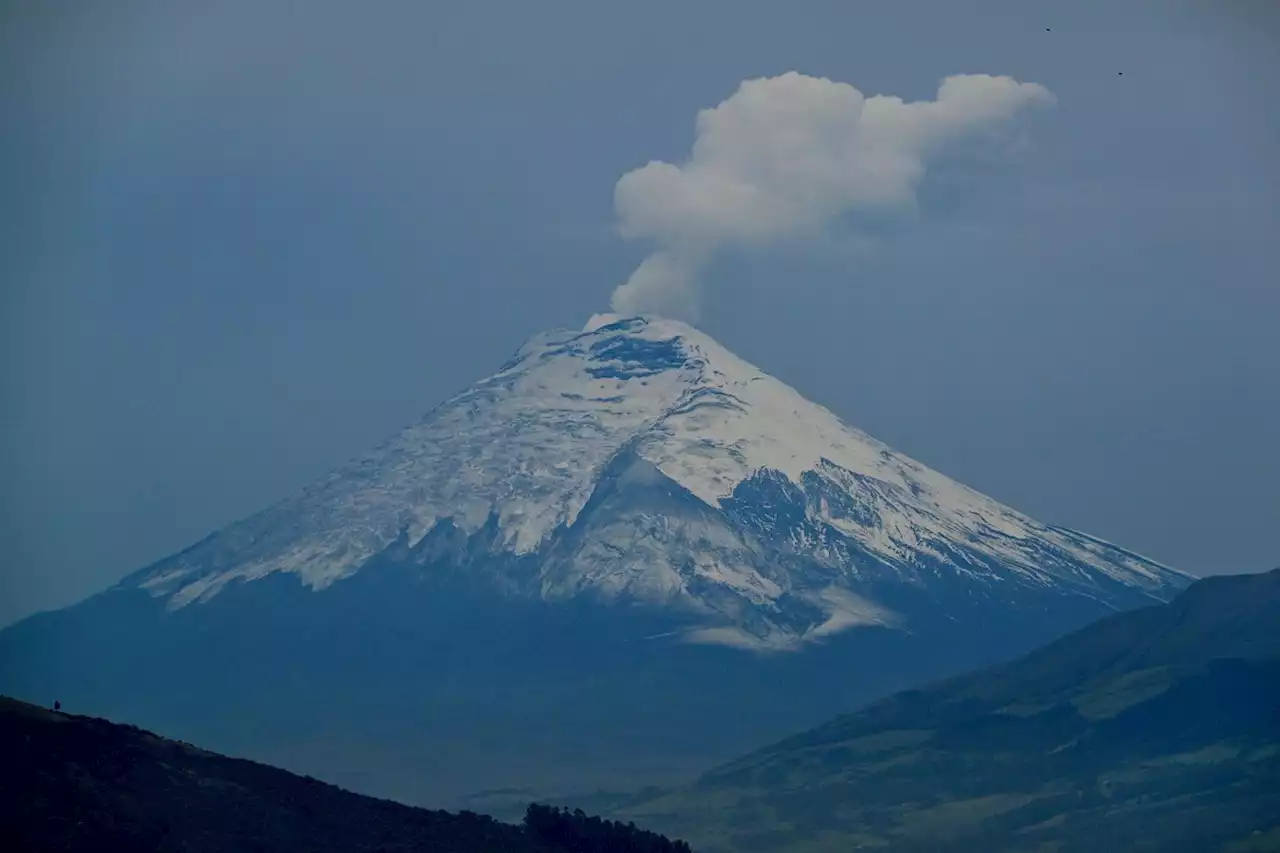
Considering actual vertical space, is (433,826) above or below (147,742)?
below

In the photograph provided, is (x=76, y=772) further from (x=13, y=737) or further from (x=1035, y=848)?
(x=1035, y=848)

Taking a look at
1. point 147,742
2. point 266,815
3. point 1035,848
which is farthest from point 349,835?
point 1035,848

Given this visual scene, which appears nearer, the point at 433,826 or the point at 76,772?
the point at 76,772

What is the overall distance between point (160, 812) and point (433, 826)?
13672mm

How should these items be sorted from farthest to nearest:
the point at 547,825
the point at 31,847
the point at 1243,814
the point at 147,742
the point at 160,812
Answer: the point at 1243,814 < the point at 547,825 < the point at 147,742 < the point at 160,812 < the point at 31,847

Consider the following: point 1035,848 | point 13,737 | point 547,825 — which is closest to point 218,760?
point 13,737

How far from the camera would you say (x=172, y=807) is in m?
85.1

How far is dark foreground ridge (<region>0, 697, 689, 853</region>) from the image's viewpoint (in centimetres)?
8144

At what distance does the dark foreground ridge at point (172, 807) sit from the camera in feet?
267

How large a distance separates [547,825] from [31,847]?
2858cm

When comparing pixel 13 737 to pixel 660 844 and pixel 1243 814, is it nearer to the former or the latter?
pixel 660 844

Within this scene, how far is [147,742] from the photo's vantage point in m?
90.4

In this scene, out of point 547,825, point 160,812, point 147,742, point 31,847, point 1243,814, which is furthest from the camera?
point 1243,814

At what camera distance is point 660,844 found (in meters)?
102
